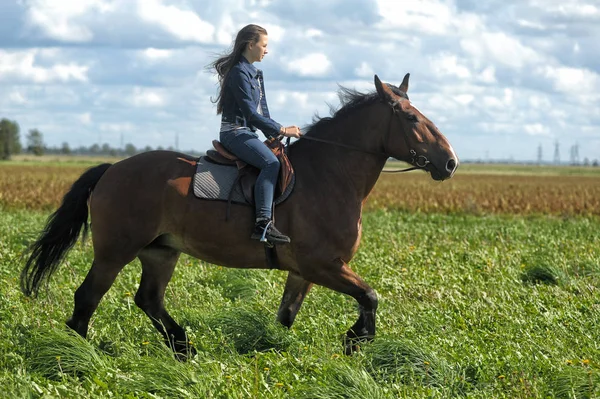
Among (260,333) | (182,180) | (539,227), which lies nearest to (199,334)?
(260,333)

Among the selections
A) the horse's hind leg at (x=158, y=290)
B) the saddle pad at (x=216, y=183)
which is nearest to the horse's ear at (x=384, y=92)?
the saddle pad at (x=216, y=183)

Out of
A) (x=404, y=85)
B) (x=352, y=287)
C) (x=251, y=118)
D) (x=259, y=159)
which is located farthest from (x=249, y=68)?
(x=352, y=287)

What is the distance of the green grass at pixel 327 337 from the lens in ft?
19.0

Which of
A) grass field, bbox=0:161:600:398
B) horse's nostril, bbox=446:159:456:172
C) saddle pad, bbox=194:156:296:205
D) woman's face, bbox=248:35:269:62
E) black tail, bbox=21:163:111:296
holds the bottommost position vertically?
grass field, bbox=0:161:600:398

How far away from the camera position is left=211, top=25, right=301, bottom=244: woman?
288 inches

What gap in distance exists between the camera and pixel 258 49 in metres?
7.71

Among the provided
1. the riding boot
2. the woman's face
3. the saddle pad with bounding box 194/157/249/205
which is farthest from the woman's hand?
the riding boot

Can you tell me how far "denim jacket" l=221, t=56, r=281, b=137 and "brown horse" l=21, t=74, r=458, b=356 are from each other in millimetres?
476

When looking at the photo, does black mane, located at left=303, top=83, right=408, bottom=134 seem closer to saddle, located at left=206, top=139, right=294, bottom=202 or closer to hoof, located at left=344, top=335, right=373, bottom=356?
saddle, located at left=206, top=139, right=294, bottom=202

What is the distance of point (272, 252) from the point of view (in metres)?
7.52

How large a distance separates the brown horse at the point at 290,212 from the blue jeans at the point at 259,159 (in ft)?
0.75

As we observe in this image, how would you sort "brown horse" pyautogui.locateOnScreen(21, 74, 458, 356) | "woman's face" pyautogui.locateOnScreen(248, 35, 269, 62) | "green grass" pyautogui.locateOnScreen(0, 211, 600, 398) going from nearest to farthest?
1. "green grass" pyautogui.locateOnScreen(0, 211, 600, 398)
2. "brown horse" pyautogui.locateOnScreen(21, 74, 458, 356)
3. "woman's face" pyautogui.locateOnScreen(248, 35, 269, 62)

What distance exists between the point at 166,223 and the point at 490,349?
10.8ft

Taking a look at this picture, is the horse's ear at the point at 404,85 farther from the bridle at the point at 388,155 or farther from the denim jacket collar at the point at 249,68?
the denim jacket collar at the point at 249,68
